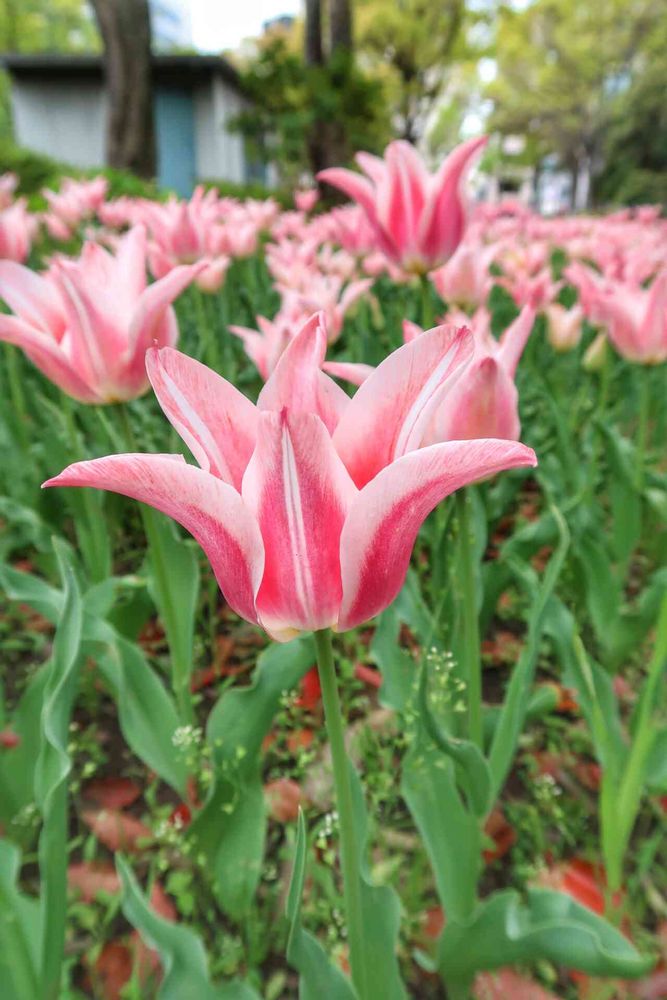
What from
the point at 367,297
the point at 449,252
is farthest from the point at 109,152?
the point at 449,252

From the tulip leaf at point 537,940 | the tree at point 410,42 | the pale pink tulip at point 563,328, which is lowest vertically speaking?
the tulip leaf at point 537,940

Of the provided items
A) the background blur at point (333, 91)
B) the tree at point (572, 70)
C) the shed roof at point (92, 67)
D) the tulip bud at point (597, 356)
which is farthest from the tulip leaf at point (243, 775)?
the tree at point (572, 70)

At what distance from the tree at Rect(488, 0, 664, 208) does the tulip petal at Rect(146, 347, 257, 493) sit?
31743 millimetres

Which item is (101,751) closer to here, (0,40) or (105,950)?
(105,950)

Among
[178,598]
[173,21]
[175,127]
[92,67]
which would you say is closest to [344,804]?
[178,598]

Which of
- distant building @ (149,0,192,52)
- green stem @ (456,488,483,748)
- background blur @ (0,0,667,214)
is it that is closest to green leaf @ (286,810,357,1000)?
green stem @ (456,488,483,748)

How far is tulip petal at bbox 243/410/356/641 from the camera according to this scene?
53 cm

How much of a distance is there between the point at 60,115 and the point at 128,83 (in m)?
11.0

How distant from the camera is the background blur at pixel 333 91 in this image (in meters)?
11.2

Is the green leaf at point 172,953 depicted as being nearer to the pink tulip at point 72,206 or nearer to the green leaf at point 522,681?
the green leaf at point 522,681

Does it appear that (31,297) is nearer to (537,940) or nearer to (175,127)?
(537,940)

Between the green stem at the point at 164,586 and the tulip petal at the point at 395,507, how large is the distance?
2.15 feet

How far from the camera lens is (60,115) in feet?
63.7

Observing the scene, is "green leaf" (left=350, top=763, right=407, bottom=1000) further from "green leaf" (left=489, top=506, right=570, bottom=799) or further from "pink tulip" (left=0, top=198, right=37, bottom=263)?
"pink tulip" (left=0, top=198, right=37, bottom=263)
